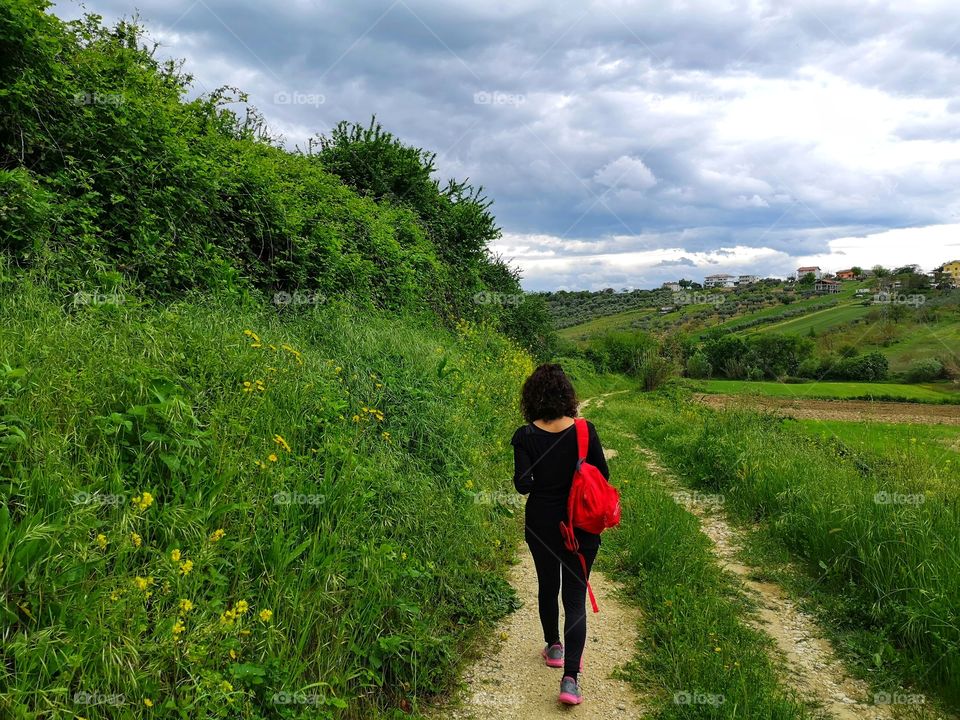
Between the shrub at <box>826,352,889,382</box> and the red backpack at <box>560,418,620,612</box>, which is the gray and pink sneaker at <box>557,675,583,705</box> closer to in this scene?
the red backpack at <box>560,418,620,612</box>

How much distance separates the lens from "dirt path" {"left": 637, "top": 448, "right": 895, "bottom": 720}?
Result: 371cm

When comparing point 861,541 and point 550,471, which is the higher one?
point 550,471

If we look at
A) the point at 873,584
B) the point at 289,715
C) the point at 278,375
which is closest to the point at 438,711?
the point at 289,715

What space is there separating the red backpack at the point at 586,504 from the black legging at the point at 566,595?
8 centimetres

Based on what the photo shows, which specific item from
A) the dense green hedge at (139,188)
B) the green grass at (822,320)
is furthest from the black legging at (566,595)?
the green grass at (822,320)

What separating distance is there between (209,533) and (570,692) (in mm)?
2534

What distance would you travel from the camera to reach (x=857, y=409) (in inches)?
963

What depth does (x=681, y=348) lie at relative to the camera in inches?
1647

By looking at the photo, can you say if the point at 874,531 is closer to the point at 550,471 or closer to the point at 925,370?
the point at 550,471

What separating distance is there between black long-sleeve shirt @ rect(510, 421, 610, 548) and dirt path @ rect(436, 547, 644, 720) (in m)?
1.03

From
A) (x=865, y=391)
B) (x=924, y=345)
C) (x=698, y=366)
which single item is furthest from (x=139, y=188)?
(x=698, y=366)

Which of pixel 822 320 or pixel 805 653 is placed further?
pixel 822 320

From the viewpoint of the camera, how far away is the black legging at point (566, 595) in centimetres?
354

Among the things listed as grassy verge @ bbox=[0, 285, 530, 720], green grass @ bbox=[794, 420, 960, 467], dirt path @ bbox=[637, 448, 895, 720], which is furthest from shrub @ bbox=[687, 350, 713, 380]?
grassy verge @ bbox=[0, 285, 530, 720]
